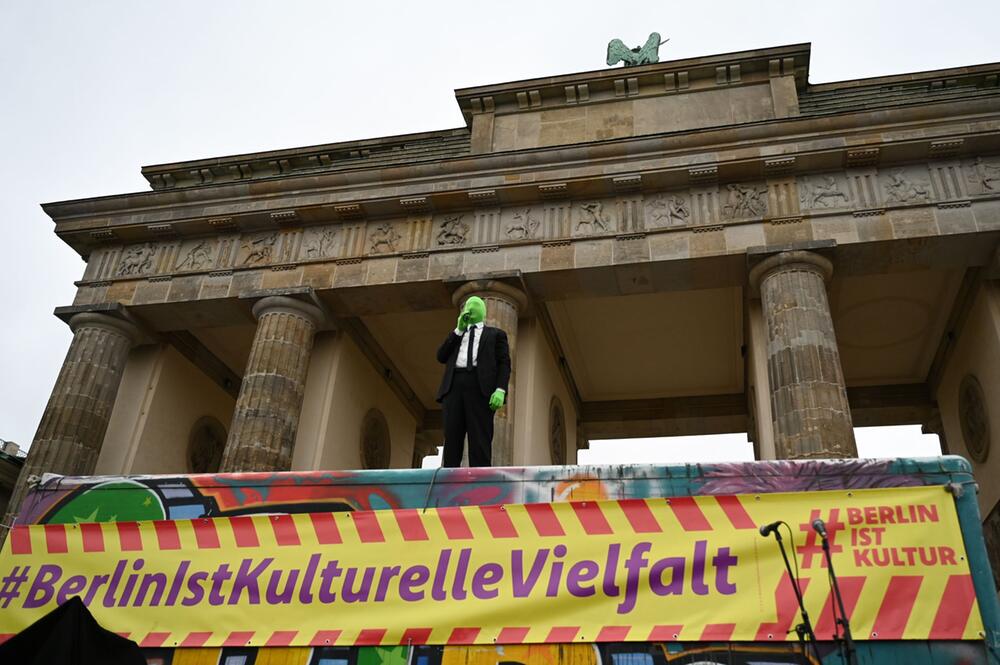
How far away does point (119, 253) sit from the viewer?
1764 cm

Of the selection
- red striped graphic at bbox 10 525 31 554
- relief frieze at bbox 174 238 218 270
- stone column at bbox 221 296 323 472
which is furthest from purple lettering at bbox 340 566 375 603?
relief frieze at bbox 174 238 218 270

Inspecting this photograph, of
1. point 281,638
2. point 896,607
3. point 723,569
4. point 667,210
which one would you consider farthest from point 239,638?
point 667,210

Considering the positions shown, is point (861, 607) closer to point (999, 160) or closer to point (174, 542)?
point (174, 542)

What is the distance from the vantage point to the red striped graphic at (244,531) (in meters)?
5.02

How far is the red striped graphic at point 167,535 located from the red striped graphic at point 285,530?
661 millimetres

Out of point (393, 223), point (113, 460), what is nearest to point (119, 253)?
point (113, 460)

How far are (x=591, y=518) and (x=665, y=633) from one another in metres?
0.79

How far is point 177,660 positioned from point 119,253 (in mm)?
15118

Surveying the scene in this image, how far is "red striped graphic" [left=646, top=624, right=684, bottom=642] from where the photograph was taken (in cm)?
417

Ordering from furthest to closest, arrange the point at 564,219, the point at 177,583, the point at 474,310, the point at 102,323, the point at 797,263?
the point at 102,323
the point at 564,219
the point at 797,263
the point at 474,310
the point at 177,583

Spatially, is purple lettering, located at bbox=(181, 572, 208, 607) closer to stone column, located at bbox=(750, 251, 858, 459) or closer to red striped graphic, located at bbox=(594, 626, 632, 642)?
red striped graphic, located at bbox=(594, 626, 632, 642)

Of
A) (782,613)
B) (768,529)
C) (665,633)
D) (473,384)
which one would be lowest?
(665,633)

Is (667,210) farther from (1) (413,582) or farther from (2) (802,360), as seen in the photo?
(1) (413,582)

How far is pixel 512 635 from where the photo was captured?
4.41m
